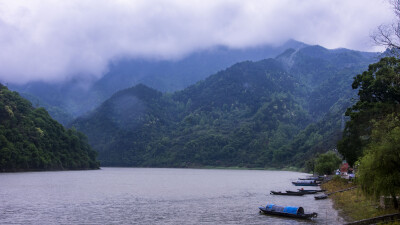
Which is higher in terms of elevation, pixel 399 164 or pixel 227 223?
pixel 399 164

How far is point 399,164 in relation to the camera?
3694 cm

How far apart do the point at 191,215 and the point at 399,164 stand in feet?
102

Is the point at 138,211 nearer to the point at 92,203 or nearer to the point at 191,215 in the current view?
the point at 191,215

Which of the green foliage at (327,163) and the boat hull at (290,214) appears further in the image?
the green foliage at (327,163)

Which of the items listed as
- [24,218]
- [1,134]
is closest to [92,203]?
[24,218]

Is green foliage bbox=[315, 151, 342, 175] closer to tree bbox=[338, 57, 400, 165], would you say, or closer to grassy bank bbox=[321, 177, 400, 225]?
tree bbox=[338, 57, 400, 165]

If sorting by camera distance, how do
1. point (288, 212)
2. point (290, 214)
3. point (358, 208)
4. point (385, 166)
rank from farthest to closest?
point (358, 208), point (288, 212), point (290, 214), point (385, 166)

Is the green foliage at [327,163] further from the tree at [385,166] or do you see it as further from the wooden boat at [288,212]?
the tree at [385,166]

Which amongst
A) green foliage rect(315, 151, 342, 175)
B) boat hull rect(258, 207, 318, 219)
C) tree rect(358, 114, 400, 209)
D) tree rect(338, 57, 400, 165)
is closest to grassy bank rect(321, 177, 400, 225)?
tree rect(358, 114, 400, 209)

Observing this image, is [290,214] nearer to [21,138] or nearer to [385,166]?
[385,166]

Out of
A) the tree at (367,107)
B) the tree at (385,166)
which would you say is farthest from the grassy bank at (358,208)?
the tree at (367,107)

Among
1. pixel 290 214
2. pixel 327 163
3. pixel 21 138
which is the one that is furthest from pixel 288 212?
pixel 21 138

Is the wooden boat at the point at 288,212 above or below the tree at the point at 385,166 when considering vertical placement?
below

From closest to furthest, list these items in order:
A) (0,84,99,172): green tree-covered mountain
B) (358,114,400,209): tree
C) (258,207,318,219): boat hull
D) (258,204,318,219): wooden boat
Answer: (358,114,400,209): tree, (258,207,318,219): boat hull, (258,204,318,219): wooden boat, (0,84,99,172): green tree-covered mountain
